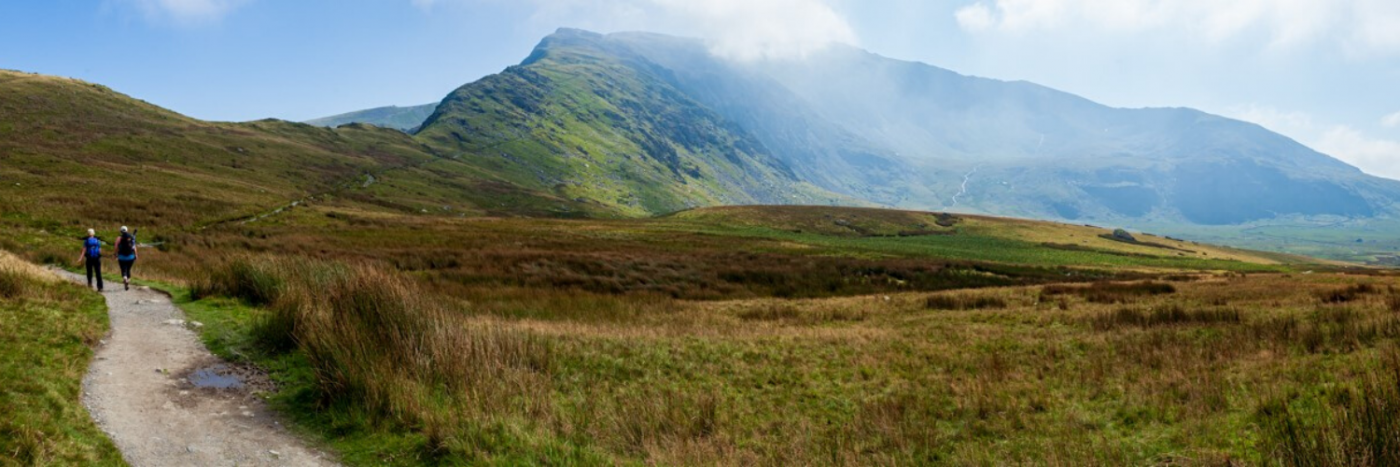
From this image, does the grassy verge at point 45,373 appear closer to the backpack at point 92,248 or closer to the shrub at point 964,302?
the backpack at point 92,248

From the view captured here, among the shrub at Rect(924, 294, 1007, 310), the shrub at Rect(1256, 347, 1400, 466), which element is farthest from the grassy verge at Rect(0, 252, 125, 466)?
the shrub at Rect(924, 294, 1007, 310)

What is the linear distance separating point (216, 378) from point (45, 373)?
2.11 meters

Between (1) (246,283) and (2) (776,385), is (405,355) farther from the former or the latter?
(1) (246,283)

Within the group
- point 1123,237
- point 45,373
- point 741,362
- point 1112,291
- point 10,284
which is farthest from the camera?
point 1123,237

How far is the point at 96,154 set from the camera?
287 feet

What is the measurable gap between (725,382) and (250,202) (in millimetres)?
79822

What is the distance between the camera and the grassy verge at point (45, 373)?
677 cm

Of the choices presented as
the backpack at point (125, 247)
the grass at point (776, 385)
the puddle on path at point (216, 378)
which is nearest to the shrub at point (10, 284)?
the grass at point (776, 385)

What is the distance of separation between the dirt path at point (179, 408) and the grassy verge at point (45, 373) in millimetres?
272

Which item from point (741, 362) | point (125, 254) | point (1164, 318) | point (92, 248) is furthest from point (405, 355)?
point (1164, 318)

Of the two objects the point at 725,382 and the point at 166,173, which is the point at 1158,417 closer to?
the point at 725,382

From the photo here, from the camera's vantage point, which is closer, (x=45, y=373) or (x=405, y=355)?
(x=45, y=373)

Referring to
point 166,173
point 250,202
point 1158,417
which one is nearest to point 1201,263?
point 1158,417

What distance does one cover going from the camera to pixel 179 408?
912cm
